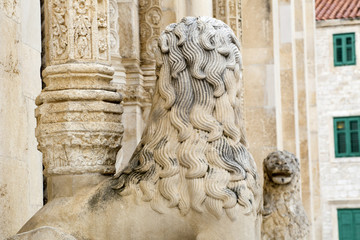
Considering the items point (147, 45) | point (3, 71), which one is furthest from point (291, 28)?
point (3, 71)

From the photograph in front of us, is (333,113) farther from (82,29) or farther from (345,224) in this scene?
(82,29)

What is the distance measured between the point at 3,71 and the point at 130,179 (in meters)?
1.01

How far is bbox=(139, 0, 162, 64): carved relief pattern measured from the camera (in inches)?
357

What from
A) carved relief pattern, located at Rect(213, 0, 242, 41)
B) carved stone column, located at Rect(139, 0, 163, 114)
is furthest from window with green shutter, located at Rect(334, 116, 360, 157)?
carved stone column, located at Rect(139, 0, 163, 114)

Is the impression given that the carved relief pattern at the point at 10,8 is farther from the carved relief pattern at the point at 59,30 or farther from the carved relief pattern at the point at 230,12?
the carved relief pattern at the point at 230,12

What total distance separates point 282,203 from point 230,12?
449 cm

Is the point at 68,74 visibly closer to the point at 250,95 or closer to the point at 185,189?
the point at 185,189

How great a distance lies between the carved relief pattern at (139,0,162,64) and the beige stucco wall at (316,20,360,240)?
22595 mm

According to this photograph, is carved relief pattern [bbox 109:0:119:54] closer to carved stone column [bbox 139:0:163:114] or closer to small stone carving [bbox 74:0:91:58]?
carved stone column [bbox 139:0:163:114]

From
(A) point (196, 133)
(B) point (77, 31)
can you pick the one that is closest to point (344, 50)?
(B) point (77, 31)

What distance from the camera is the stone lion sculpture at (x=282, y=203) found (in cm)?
785

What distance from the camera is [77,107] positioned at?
4.84m

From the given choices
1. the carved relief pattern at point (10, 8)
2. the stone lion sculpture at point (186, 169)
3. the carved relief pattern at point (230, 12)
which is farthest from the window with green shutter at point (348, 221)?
the stone lion sculpture at point (186, 169)

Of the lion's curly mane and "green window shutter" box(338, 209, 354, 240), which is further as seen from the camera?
"green window shutter" box(338, 209, 354, 240)
